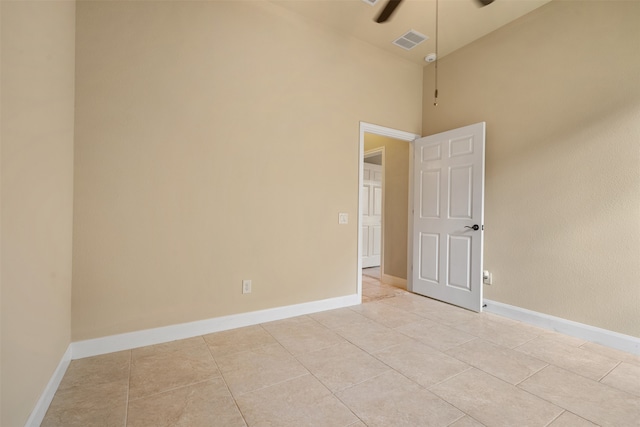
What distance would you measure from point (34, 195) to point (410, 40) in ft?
12.1

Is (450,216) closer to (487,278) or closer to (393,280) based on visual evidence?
(487,278)

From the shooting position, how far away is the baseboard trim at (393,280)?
162 inches

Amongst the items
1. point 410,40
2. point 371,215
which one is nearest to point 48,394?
point 410,40

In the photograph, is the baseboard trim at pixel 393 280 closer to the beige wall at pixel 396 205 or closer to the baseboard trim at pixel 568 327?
the beige wall at pixel 396 205

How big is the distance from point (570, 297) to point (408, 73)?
3.12 metres

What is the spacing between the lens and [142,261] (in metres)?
2.26

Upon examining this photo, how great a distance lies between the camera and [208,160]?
2.50 meters

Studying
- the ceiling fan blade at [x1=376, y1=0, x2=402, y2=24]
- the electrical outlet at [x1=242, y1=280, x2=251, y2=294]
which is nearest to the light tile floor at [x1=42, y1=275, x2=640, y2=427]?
the electrical outlet at [x1=242, y1=280, x2=251, y2=294]

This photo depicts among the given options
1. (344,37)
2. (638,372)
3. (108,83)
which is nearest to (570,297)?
(638,372)

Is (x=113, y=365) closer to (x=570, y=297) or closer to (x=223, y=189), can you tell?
(x=223, y=189)

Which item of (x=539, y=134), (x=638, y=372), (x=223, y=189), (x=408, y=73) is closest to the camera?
(x=638, y=372)

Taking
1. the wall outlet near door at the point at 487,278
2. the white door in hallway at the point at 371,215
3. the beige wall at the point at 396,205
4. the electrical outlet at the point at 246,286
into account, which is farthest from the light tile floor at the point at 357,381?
the white door in hallway at the point at 371,215

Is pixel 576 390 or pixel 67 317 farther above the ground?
pixel 67 317

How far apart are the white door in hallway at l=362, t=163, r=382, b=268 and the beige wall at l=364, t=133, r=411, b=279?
143cm
